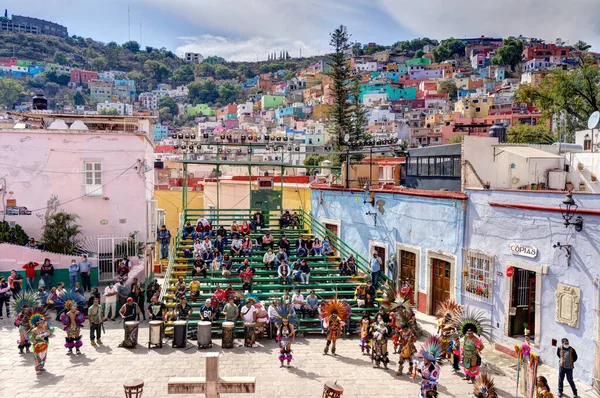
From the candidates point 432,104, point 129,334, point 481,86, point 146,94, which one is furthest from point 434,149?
point 146,94

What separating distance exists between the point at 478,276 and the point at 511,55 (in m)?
140

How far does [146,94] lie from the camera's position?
19112 centimetres

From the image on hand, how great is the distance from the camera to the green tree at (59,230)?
21016 millimetres

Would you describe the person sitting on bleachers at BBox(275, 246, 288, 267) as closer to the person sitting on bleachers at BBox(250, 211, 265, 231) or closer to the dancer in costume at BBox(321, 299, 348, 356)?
the person sitting on bleachers at BBox(250, 211, 265, 231)

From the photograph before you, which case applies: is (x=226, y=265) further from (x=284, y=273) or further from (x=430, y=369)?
(x=430, y=369)

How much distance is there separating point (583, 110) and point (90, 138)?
28.2 m

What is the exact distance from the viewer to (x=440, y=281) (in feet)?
55.9

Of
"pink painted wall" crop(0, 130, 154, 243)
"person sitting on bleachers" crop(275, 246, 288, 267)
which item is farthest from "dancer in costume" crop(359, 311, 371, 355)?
"pink painted wall" crop(0, 130, 154, 243)

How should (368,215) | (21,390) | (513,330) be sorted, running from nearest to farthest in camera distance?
(21,390)
(513,330)
(368,215)

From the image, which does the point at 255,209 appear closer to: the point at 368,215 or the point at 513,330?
the point at 368,215

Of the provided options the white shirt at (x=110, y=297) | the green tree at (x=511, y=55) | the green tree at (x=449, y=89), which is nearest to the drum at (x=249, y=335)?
the white shirt at (x=110, y=297)

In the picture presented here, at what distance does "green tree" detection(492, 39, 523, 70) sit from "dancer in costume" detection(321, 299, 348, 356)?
141814 millimetres

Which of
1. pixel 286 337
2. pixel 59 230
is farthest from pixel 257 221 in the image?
pixel 286 337

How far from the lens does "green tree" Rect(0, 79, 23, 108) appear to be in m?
153
